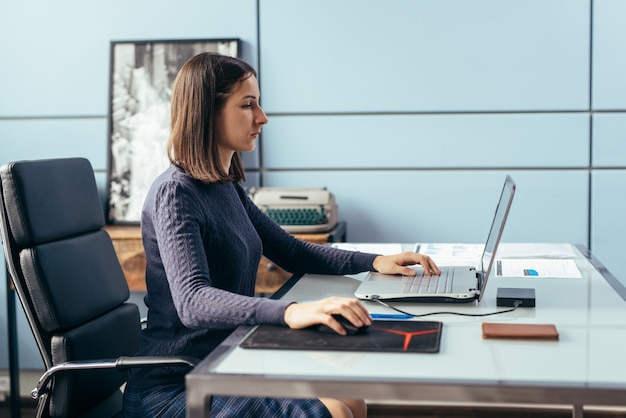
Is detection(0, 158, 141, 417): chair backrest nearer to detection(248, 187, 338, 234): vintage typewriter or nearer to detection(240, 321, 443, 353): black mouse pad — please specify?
detection(240, 321, 443, 353): black mouse pad

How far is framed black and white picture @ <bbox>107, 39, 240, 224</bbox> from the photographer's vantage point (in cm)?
335

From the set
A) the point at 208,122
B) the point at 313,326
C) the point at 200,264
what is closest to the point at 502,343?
the point at 313,326

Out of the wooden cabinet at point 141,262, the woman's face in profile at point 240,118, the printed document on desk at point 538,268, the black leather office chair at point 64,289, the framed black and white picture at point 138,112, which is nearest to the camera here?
the black leather office chair at point 64,289

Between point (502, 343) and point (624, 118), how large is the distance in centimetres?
205

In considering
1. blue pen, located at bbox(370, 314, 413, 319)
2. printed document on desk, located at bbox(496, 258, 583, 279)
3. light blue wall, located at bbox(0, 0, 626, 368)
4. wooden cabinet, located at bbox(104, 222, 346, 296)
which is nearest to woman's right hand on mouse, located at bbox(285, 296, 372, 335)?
blue pen, located at bbox(370, 314, 413, 319)

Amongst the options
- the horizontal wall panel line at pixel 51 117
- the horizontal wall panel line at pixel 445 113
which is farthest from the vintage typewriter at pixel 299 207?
the horizontal wall panel line at pixel 51 117

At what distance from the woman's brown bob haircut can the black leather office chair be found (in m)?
0.29

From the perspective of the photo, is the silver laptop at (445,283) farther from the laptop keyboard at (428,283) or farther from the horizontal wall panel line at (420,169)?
the horizontal wall panel line at (420,169)

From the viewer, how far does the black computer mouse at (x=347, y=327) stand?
147 centimetres

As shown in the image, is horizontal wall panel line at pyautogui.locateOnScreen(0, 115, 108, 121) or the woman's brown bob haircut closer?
the woman's brown bob haircut

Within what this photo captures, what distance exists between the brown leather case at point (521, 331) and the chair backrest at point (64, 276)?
88 cm

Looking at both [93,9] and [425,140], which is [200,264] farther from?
[93,9]

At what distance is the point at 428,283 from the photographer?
6.33 feet

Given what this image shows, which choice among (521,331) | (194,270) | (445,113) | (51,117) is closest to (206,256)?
(194,270)
